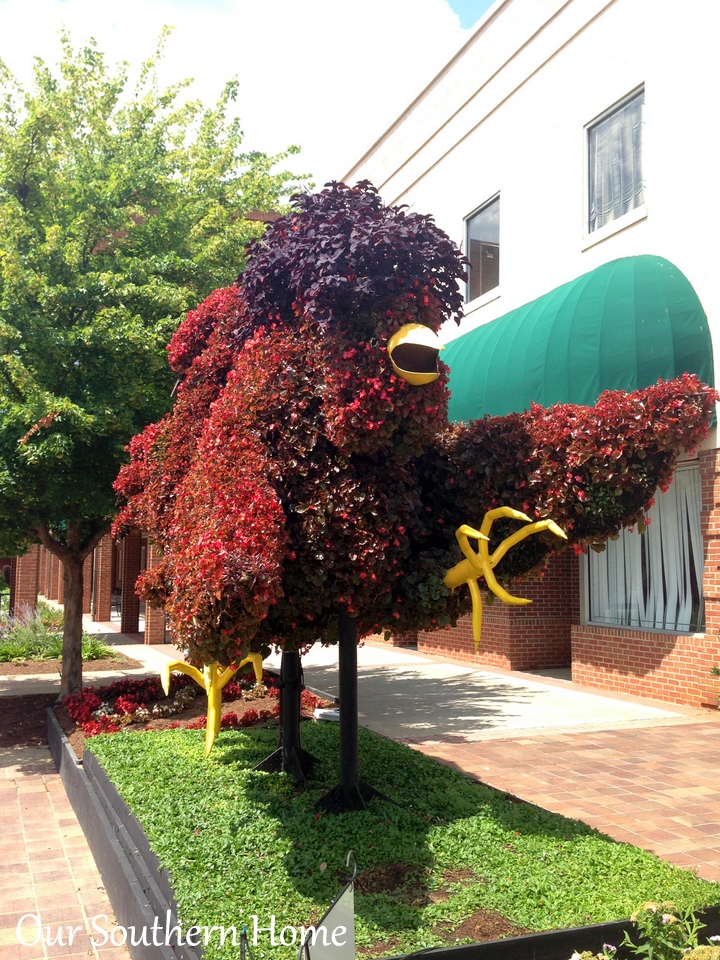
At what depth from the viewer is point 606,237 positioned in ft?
37.6

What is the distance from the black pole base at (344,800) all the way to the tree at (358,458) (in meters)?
0.90

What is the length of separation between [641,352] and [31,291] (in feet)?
21.5

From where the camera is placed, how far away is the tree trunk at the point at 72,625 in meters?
10.4

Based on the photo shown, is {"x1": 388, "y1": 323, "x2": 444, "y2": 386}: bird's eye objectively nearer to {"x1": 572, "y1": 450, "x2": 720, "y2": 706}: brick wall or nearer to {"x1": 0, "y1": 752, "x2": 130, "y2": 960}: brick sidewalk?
{"x1": 0, "y1": 752, "x2": 130, "y2": 960}: brick sidewalk

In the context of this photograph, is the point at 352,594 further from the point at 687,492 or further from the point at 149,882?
the point at 687,492

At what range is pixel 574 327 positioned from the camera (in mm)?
10344

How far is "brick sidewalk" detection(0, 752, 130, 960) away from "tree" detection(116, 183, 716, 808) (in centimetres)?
188

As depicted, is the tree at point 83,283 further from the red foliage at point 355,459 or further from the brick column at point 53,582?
the brick column at point 53,582

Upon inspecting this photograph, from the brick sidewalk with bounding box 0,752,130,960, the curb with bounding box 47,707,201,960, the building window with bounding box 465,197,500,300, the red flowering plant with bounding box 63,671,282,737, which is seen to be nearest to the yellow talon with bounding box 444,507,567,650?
the curb with bounding box 47,707,201,960

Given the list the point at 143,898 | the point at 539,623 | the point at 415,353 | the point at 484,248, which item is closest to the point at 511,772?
the point at 143,898

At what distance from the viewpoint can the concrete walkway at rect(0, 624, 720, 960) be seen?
17.4 feet

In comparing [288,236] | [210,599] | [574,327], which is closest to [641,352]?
[574,327]

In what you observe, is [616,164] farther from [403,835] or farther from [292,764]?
[403,835]

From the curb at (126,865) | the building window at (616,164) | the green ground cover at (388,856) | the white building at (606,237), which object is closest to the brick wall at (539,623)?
the white building at (606,237)
